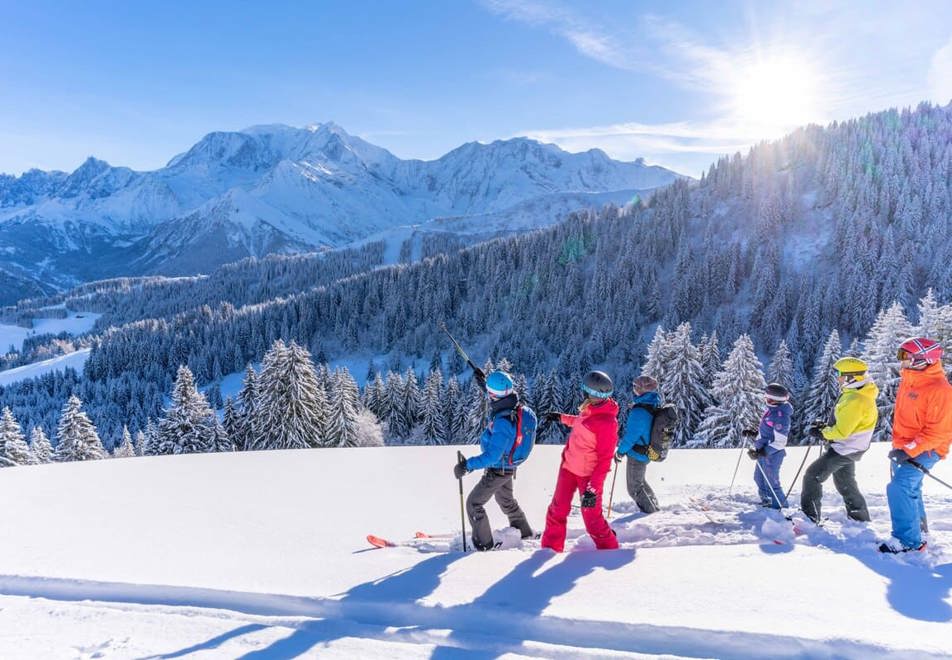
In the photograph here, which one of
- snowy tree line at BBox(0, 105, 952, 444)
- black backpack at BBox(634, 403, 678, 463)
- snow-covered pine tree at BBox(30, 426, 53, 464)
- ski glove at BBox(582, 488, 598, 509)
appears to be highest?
snowy tree line at BBox(0, 105, 952, 444)

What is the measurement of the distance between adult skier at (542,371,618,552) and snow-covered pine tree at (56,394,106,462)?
108 ft

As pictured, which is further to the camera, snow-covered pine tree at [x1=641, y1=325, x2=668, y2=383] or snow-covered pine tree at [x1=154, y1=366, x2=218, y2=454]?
snow-covered pine tree at [x1=641, y1=325, x2=668, y2=383]

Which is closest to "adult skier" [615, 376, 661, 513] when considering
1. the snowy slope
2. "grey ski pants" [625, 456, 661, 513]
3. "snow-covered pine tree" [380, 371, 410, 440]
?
"grey ski pants" [625, 456, 661, 513]

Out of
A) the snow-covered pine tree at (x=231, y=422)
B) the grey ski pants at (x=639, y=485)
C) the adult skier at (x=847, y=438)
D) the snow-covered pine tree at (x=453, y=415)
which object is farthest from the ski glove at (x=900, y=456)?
the snow-covered pine tree at (x=453, y=415)

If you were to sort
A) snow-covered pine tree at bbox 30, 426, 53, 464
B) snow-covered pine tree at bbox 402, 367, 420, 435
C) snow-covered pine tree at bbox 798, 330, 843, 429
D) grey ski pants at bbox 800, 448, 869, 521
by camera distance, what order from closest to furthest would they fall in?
1. grey ski pants at bbox 800, 448, 869, 521
2. snow-covered pine tree at bbox 798, 330, 843, 429
3. snow-covered pine tree at bbox 30, 426, 53, 464
4. snow-covered pine tree at bbox 402, 367, 420, 435

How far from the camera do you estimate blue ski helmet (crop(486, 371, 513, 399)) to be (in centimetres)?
580

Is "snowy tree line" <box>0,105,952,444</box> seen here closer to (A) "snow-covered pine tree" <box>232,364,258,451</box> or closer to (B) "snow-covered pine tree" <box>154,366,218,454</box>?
(A) "snow-covered pine tree" <box>232,364,258,451</box>

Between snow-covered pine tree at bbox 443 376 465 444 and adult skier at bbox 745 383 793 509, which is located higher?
adult skier at bbox 745 383 793 509

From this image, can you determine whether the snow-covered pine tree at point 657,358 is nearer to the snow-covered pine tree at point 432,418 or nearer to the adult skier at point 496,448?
the snow-covered pine tree at point 432,418

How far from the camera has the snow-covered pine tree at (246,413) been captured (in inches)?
1243

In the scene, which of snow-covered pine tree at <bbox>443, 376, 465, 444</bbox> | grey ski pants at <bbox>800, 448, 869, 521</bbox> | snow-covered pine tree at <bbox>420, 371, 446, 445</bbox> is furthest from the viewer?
snow-covered pine tree at <bbox>443, 376, 465, 444</bbox>

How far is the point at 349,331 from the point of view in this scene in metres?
117

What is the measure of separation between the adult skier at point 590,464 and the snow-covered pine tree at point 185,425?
2834 cm

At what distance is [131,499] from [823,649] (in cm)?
921
